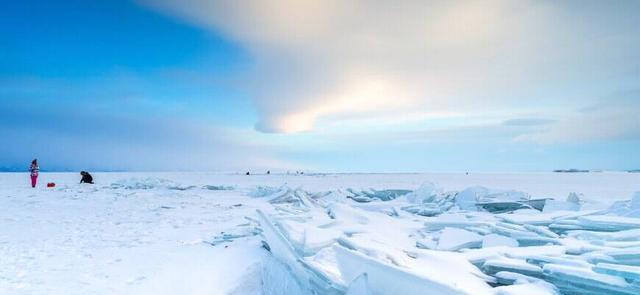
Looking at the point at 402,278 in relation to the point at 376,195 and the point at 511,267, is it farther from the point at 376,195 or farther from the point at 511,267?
the point at 376,195

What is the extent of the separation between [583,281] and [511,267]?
36 centimetres

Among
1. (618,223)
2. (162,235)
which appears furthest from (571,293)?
(162,235)

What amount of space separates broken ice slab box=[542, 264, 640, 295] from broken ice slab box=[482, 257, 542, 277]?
60 mm

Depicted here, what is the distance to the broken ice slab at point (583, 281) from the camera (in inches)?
72.6

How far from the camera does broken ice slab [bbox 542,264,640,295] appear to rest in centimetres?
184

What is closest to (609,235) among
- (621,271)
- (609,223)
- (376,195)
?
(609,223)

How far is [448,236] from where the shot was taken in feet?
11.0

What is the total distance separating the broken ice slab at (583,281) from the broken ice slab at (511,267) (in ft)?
0.20

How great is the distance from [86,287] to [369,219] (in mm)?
3000

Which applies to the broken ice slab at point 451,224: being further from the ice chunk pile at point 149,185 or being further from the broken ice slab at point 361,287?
the ice chunk pile at point 149,185

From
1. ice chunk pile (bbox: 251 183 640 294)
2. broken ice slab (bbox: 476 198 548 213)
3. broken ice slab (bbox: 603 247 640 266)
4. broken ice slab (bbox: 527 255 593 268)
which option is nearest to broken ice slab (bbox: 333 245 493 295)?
ice chunk pile (bbox: 251 183 640 294)

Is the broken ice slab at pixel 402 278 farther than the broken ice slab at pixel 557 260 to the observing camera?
No

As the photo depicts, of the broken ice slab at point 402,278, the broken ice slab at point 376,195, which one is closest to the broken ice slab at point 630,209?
the broken ice slab at point 402,278

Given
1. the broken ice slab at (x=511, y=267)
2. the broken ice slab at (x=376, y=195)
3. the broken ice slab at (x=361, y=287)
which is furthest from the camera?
the broken ice slab at (x=376, y=195)
